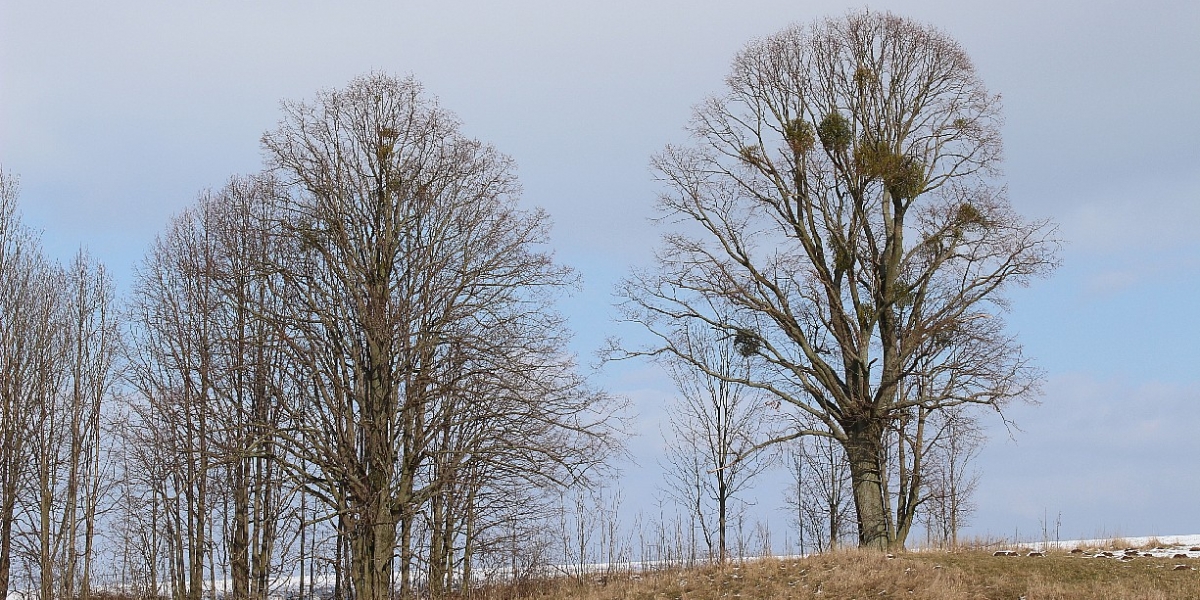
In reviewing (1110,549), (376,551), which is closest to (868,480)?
(1110,549)

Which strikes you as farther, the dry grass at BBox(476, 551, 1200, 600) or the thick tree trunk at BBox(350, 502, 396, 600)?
the thick tree trunk at BBox(350, 502, 396, 600)

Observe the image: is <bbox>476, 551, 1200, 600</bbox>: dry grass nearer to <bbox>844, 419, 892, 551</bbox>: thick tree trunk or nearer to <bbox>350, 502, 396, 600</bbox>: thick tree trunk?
→ <bbox>350, 502, 396, 600</bbox>: thick tree trunk

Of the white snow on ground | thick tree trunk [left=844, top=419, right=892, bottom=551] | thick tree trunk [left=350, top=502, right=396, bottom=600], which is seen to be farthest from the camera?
thick tree trunk [left=844, top=419, right=892, bottom=551]

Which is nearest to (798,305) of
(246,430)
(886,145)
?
(886,145)

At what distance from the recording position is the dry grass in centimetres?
1549

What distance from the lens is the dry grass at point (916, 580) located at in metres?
15.5

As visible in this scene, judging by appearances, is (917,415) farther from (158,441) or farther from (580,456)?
(158,441)

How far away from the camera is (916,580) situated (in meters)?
16.5

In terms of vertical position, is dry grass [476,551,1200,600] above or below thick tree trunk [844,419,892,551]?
below

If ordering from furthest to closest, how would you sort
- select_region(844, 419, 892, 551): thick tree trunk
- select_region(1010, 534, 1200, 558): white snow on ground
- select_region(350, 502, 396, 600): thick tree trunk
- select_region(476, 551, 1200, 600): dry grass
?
select_region(844, 419, 892, 551): thick tree trunk < select_region(350, 502, 396, 600): thick tree trunk < select_region(1010, 534, 1200, 558): white snow on ground < select_region(476, 551, 1200, 600): dry grass

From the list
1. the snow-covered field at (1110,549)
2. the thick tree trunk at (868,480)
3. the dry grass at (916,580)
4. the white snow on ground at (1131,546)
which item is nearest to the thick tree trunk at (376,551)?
the dry grass at (916,580)

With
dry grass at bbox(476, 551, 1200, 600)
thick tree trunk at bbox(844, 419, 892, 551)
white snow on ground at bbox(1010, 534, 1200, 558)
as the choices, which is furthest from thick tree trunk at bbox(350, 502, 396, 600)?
white snow on ground at bbox(1010, 534, 1200, 558)

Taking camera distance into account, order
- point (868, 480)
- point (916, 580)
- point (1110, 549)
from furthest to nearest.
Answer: point (868, 480)
point (1110, 549)
point (916, 580)

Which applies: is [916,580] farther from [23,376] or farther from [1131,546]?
[23,376]
